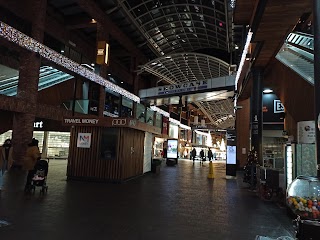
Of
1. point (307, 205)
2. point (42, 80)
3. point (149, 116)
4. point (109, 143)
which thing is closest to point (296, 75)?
point (109, 143)

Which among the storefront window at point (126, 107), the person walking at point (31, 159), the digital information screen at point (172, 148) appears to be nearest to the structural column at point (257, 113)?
the person walking at point (31, 159)

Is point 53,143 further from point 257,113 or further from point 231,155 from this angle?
point 257,113

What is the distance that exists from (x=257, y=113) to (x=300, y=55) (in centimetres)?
314

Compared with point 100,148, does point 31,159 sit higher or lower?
lower

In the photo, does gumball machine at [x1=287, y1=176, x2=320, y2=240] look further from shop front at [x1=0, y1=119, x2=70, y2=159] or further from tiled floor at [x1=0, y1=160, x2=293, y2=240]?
shop front at [x1=0, y1=119, x2=70, y2=159]

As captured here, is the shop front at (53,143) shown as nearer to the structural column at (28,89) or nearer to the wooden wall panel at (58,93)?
the wooden wall panel at (58,93)

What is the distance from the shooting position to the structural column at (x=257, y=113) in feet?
39.4

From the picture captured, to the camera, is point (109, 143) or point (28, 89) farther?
point (28, 89)

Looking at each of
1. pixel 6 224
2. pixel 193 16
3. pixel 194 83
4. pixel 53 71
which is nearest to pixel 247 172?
pixel 194 83

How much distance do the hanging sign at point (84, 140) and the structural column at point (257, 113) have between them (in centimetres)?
703

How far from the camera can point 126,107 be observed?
27.7 metres

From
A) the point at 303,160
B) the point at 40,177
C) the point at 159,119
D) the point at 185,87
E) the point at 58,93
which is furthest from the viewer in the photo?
the point at 159,119

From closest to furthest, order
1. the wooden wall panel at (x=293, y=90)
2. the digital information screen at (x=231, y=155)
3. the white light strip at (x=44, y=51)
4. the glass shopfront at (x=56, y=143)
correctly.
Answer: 1. the wooden wall panel at (x=293, y=90)
2. the white light strip at (x=44, y=51)
3. the digital information screen at (x=231, y=155)
4. the glass shopfront at (x=56, y=143)

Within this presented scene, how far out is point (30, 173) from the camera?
8.09 metres
